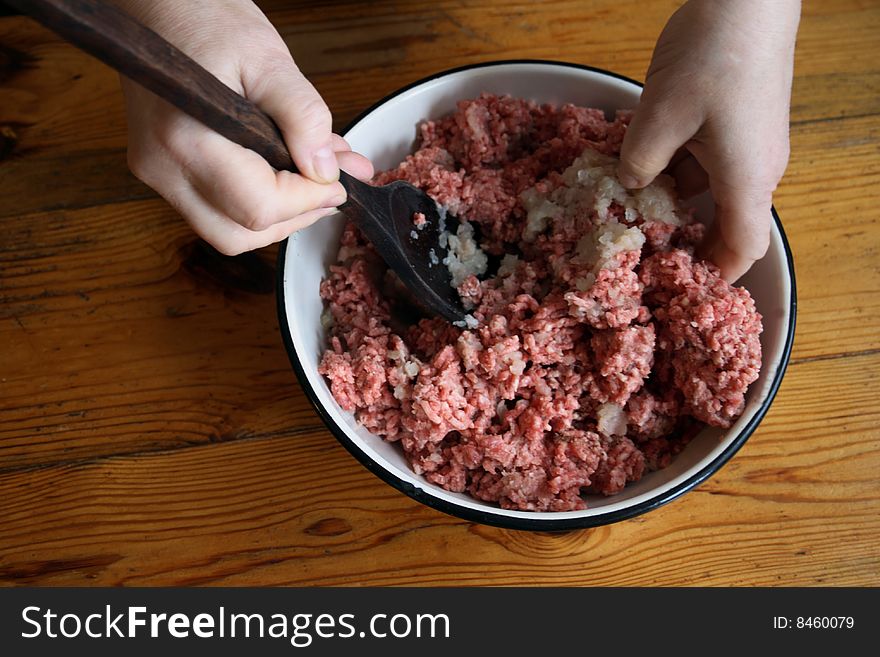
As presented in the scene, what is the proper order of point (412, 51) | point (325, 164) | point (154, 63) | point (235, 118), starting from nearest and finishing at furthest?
point (154, 63)
point (235, 118)
point (325, 164)
point (412, 51)

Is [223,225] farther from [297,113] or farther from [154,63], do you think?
[154,63]

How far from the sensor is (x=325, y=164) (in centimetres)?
100

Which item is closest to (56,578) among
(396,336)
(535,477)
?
(396,336)

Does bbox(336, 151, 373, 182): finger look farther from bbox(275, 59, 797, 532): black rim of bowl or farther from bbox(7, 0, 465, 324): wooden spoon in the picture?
bbox(275, 59, 797, 532): black rim of bowl

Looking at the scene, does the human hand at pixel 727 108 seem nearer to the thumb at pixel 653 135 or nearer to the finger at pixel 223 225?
the thumb at pixel 653 135

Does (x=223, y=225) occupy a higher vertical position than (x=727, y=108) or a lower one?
lower

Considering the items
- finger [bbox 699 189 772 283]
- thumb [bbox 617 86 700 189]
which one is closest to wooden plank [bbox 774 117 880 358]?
finger [bbox 699 189 772 283]

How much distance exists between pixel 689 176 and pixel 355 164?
56cm

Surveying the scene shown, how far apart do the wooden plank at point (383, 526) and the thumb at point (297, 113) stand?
0.60 metres

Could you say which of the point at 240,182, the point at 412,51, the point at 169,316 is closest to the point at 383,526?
the point at 169,316

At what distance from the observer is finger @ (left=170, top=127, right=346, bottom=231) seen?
92 centimetres

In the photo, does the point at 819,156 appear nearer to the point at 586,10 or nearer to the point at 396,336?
the point at 586,10

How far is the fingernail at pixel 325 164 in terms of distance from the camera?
98cm
